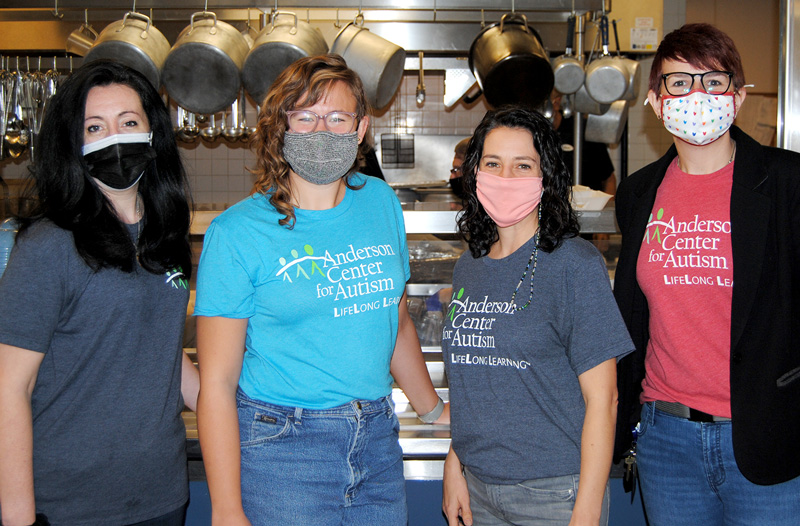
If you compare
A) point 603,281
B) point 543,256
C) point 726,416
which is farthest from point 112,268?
point 726,416

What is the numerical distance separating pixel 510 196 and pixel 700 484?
0.79 m

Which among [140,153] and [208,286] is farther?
[140,153]

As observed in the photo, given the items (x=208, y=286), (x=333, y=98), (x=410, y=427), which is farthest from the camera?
(x=410, y=427)

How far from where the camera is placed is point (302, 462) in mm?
1365

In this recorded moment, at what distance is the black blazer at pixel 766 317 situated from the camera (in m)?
1.44

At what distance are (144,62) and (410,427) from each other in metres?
1.80

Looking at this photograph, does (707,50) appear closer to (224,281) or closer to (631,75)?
(224,281)

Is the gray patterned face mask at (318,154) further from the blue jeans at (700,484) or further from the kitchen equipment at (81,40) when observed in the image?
the kitchen equipment at (81,40)

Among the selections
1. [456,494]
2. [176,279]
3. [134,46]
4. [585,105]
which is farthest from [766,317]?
[134,46]

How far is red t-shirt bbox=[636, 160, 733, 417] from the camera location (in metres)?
1.49

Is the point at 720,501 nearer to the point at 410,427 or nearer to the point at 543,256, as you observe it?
the point at 543,256

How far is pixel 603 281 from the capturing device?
1.38m

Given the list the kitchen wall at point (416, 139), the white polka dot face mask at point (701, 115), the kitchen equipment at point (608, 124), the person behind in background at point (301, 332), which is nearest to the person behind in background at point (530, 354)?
the person behind in background at point (301, 332)

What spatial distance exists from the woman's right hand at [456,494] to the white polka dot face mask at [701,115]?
3.08 feet
